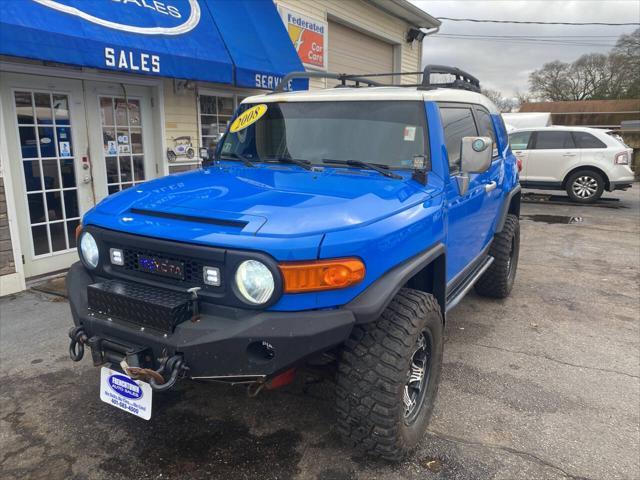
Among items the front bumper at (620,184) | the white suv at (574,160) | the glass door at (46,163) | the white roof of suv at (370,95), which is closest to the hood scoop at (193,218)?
the white roof of suv at (370,95)

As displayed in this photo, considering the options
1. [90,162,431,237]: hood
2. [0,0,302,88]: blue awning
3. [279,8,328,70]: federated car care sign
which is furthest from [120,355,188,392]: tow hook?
[279,8,328,70]: federated car care sign

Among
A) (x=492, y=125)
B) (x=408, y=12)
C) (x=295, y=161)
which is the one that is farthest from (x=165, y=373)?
(x=408, y=12)

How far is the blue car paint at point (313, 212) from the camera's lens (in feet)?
7.30

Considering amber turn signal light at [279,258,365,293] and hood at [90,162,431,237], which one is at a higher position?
hood at [90,162,431,237]

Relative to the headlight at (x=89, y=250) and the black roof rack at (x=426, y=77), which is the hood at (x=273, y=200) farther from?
the black roof rack at (x=426, y=77)

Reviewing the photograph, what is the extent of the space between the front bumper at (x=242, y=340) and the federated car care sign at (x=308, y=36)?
8540 mm

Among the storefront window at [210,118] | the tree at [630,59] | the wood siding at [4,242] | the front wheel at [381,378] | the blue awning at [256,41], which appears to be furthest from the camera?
the tree at [630,59]

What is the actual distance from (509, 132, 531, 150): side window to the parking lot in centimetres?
896

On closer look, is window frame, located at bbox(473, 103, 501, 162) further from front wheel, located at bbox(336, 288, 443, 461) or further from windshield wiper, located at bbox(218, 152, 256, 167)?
front wheel, located at bbox(336, 288, 443, 461)

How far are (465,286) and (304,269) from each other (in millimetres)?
2148

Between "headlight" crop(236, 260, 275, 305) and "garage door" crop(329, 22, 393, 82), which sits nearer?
"headlight" crop(236, 260, 275, 305)

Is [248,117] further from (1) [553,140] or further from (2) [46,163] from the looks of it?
(1) [553,140]

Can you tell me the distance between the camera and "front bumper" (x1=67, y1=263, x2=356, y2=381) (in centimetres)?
214

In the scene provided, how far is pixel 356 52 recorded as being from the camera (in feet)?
42.0
